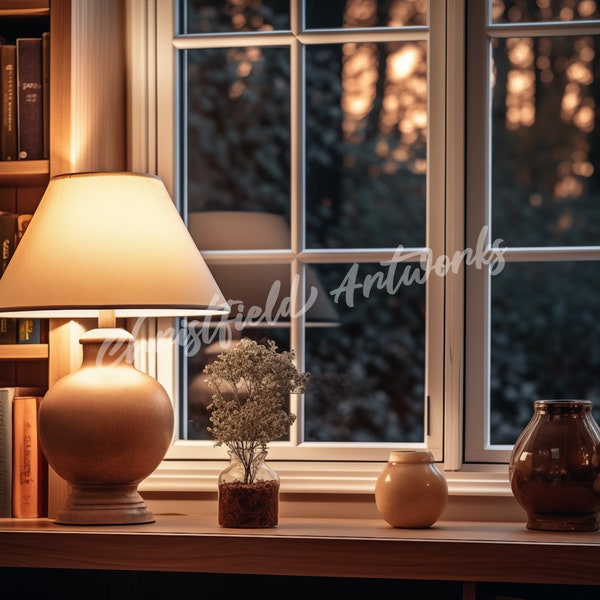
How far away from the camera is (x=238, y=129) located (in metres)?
2.84

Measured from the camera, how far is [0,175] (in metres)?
2.59

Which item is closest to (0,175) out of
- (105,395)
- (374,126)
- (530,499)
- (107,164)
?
(107,164)

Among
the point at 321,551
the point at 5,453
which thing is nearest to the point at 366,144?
the point at 321,551

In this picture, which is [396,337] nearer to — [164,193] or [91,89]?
[164,193]

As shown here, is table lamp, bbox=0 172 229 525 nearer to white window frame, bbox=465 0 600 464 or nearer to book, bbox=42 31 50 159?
book, bbox=42 31 50 159

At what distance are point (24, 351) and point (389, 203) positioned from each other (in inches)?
40.8

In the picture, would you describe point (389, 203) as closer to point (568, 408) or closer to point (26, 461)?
point (568, 408)

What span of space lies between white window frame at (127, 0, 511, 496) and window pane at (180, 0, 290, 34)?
0.07 metres

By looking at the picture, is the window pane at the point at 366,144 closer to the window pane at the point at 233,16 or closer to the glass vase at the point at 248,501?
the window pane at the point at 233,16

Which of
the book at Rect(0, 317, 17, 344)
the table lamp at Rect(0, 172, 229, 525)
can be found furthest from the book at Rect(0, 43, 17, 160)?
the book at Rect(0, 317, 17, 344)

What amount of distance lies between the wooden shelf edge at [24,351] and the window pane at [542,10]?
1.48 meters

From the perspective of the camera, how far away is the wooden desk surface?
6.93ft

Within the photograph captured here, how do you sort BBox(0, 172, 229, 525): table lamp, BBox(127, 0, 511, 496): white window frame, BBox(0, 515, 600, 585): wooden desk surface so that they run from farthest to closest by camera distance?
BBox(127, 0, 511, 496): white window frame < BBox(0, 172, 229, 525): table lamp < BBox(0, 515, 600, 585): wooden desk surface

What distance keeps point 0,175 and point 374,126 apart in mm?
997
